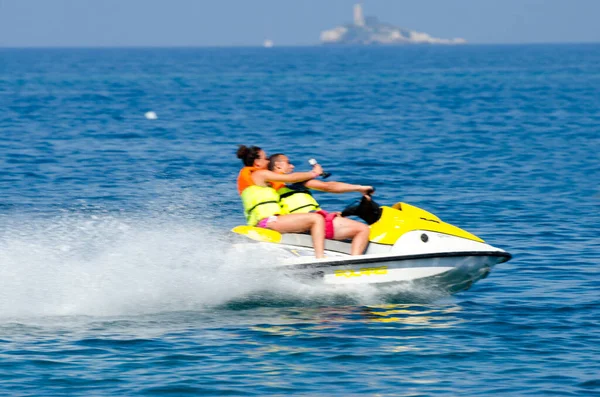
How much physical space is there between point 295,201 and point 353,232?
0.73 metres

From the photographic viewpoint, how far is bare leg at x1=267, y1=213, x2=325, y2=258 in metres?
10.1

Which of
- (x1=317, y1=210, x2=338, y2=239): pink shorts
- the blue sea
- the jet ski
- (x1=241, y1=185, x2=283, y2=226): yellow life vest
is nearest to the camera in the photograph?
the blue sea

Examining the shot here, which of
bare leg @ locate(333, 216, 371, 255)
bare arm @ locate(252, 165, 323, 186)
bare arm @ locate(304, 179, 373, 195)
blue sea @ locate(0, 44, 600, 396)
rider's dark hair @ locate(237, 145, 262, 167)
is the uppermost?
rider's dark hair @ locate(237, 145, 262, 167)

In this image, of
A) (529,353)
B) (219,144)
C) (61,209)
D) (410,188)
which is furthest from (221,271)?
(219,144)

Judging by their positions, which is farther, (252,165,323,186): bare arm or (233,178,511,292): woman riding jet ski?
(252,165,323,186): bare arm

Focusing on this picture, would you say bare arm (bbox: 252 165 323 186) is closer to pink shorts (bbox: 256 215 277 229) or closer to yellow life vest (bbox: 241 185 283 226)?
yellow life vest (bbox: 241 185 283 226)

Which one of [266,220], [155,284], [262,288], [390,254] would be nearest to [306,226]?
[266,220]

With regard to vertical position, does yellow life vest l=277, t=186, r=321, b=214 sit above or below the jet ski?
above

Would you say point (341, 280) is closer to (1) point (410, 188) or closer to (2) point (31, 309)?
(2) point (31, 309)

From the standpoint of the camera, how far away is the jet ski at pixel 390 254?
10.1 meters

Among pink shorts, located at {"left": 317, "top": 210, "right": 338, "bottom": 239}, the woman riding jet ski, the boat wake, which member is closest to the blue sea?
the boat wake

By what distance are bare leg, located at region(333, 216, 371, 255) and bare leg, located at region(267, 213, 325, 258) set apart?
196 mm

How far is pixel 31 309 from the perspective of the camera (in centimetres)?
994

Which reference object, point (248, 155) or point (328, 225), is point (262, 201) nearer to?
point (248, 155)
